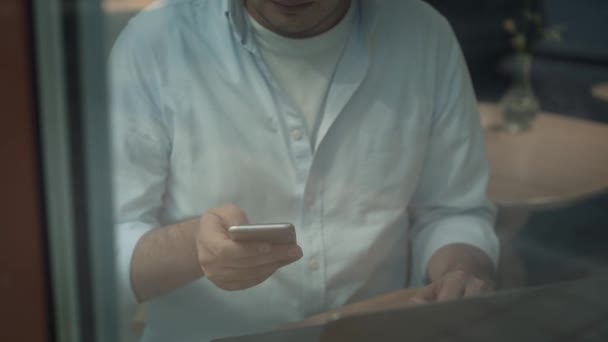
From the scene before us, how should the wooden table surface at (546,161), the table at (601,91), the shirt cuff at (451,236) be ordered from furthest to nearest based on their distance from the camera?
the table at (601,91), the wooden table surface at (546,161), the shirt cuff at (451,236)

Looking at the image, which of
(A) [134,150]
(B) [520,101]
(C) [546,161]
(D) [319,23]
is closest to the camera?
(A) [134,150]

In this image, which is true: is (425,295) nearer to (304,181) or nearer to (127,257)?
(304,181)

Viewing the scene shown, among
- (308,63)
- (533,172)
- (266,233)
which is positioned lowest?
(533,172)

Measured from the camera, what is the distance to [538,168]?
127 centimetres

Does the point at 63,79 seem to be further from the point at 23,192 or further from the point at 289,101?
the point at 289,101

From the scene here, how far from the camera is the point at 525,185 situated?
1.21 meters

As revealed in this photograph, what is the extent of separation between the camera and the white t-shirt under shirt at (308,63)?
2.56ft

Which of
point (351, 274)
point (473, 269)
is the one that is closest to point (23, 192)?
point (351, 274)

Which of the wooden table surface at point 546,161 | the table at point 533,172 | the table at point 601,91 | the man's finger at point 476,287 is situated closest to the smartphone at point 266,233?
the table at point 533,172

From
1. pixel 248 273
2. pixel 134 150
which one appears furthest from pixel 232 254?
pixel 134 150

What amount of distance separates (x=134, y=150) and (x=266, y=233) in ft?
0.48

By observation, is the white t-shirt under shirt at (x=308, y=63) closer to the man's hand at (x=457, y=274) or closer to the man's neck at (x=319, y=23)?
the man's neck at (x=319, y=23)

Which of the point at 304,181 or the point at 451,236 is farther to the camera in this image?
the point at 451,236

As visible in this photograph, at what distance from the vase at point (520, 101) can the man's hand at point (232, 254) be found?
387mm
